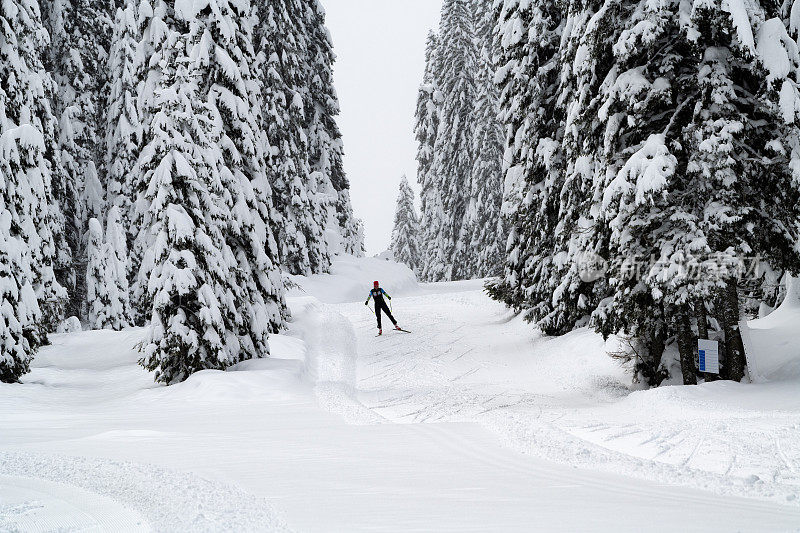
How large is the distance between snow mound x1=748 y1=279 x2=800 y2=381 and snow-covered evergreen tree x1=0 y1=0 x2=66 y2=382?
14.5 m

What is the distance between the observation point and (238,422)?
9938 millimetres

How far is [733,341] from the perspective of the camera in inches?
455

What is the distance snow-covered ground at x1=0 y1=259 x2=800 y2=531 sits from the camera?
5.02 metres

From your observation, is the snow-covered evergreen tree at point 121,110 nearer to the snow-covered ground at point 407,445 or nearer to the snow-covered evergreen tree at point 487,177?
the snow-covered ground at point 407,445

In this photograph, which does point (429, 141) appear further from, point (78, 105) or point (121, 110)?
point (78, 105)

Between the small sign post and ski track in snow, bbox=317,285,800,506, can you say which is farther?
the small sign post

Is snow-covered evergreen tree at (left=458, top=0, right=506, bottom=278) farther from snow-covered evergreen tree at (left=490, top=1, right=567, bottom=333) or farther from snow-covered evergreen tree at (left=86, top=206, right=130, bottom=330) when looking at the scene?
snow-covered evergreen tree at (left=86, top=206, right=130, bottom=330)

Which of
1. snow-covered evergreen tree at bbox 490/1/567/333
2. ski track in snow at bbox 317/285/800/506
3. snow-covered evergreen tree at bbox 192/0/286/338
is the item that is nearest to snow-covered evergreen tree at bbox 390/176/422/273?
ski track in snow at bbox 317/285/800/506

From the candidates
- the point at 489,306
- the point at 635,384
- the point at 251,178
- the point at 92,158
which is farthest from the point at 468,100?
the point at 635,384

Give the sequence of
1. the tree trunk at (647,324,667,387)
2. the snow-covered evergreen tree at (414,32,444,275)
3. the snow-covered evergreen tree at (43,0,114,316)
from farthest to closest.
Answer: the snow-covered evergreen tree at (414,32,444,275), the snow-covered evergreen tree at (43,0,114,316), the tree trunk at (647,324,667,387)

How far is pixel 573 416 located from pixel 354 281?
80.4 feet

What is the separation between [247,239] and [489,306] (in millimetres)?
13105

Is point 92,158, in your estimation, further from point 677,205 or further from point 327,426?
point 677,205

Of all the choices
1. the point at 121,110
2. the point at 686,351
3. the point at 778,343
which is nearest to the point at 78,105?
the point at 121,110
